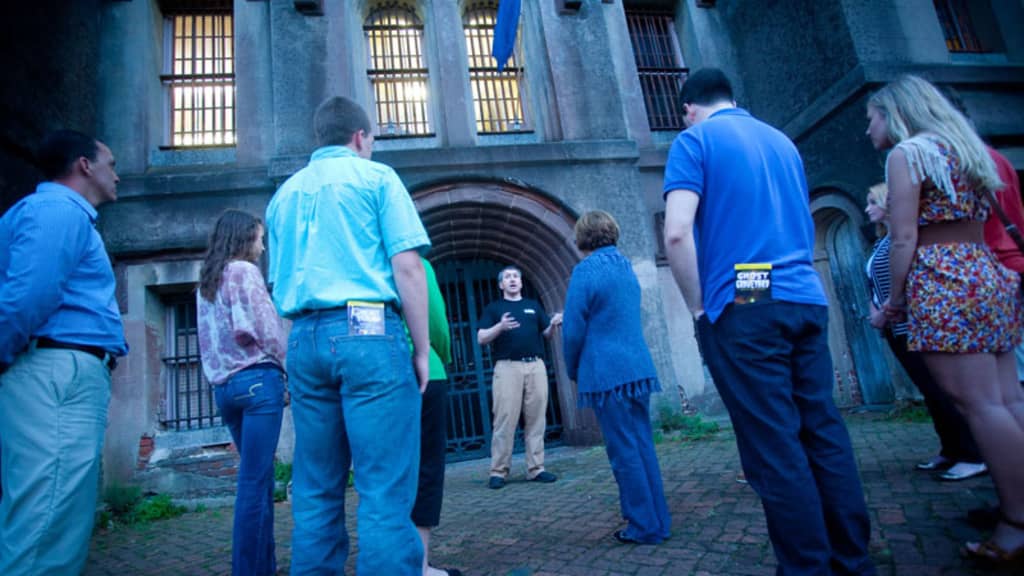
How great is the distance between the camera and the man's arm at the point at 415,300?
1.78 m

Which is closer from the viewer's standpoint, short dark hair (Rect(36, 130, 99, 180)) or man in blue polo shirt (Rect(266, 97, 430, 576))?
man in blue polo shirt (Rect(266, 97, 430, 576))

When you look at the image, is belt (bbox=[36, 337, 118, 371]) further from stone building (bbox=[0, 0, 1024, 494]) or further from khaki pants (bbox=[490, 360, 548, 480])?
stone building (bbox=[0, 0, 1024, 494])

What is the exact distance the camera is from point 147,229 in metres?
6.55

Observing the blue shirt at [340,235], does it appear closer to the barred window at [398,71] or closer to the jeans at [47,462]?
the jeans at [47,462]

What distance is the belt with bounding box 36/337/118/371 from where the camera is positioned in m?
1.89

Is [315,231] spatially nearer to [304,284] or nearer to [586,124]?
[304,284]

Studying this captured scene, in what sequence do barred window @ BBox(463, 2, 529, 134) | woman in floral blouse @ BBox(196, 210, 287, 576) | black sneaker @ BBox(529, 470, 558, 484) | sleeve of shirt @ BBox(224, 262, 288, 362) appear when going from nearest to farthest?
1. woman in floral blouse @ BBox(196, 210, 287, 576)
2. sleeve of shirt @ BBox(224, 262, 288, 362)
3. black sneaker @ BBox(529, 470, 558, 484)
4. barred window @ BBox(463, 2, 529, 134)

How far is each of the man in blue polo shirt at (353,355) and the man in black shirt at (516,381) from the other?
3.08 metres

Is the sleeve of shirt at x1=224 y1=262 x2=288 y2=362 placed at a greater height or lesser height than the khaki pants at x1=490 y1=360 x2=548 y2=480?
greater

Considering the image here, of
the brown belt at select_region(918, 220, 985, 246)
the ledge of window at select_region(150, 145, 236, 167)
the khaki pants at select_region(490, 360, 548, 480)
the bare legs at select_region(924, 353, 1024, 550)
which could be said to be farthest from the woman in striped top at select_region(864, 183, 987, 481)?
the ledge of window at select_region(150, 145, 236, 167)

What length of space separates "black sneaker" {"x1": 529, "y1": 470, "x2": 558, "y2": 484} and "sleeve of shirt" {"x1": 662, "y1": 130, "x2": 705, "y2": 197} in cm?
346

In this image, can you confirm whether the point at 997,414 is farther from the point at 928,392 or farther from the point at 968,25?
the point at 968,25

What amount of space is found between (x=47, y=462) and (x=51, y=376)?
0.30 meters

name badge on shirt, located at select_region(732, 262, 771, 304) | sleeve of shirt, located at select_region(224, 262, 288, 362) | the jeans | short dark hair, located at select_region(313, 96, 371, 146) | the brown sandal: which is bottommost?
the brown sandal
